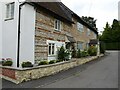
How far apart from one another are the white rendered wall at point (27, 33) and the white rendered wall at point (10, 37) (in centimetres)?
57

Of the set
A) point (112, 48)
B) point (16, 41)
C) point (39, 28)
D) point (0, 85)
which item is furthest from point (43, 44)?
point (112, 48)

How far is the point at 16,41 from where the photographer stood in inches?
605

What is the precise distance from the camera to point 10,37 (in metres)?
15.9

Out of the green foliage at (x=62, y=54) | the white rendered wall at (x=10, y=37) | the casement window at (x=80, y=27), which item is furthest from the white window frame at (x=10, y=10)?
the casement window at (x=80, y=27)

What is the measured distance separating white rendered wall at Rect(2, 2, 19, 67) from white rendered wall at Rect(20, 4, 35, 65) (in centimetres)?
57

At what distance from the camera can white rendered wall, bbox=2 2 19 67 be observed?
1547cm

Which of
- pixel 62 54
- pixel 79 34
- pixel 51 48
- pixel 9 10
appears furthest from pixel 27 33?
pixel 79 34

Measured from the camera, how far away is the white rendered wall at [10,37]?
1547 cm

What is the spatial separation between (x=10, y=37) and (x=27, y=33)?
1519mm

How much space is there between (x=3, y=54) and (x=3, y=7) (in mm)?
4071

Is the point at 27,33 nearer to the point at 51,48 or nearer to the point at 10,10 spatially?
the point at 10,10

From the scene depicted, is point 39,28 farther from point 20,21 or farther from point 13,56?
point 13,56

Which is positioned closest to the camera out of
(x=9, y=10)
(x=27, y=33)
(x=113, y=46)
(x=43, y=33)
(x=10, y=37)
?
(x=27, y=33)

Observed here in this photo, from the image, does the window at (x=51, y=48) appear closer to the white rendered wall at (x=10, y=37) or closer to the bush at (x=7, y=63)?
the white rendered wall at (x=10, y=37)
